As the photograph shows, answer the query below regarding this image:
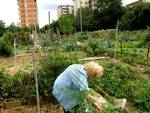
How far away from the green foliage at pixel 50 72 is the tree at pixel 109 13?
146 ft

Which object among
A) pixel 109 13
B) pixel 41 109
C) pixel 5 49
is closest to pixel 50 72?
pixel 41 109

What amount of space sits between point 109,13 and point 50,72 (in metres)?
46.0

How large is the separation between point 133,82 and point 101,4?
47.0m

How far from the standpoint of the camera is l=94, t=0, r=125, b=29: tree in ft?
171

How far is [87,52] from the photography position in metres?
17.8

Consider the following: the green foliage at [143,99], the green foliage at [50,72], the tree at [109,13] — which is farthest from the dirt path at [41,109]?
the tree at [109,13]

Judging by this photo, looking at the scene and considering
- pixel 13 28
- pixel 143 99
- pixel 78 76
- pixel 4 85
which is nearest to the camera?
pixel 78 76

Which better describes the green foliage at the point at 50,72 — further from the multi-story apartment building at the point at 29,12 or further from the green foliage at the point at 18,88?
the multi-story apartment building at the point at 29,12

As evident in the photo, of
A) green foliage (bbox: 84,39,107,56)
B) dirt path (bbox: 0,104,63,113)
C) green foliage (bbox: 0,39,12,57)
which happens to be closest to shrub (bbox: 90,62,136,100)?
dirt path (bbox: 0,104,63,113)

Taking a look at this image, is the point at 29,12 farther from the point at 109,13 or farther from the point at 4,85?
the point at 4,85

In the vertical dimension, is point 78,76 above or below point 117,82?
above

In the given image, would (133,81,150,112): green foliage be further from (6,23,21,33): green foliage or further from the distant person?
(6,23,21,33): green foliage

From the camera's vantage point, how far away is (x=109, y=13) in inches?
2062

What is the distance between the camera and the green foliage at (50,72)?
7.05 m
